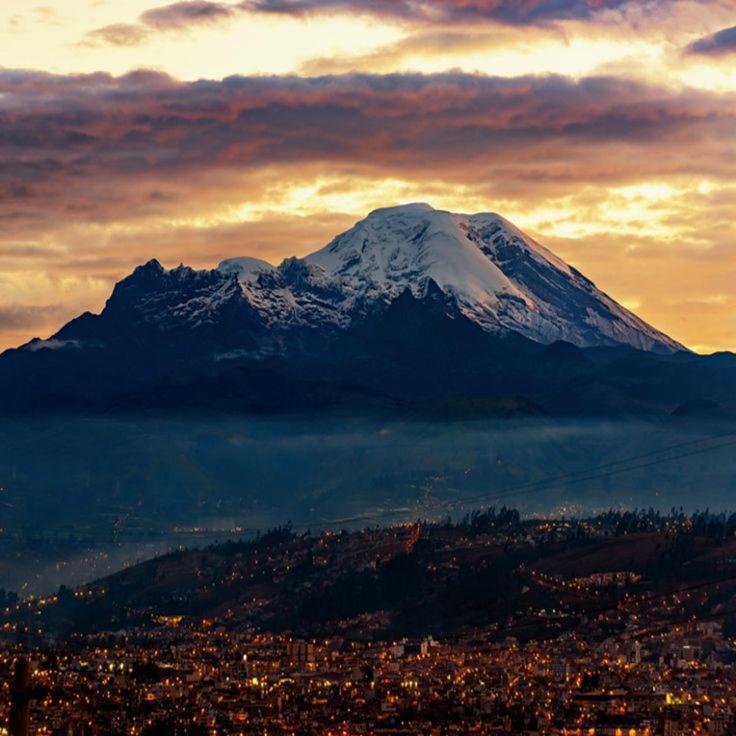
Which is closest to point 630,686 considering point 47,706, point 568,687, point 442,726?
point 568,687

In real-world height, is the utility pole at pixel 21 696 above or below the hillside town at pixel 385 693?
above

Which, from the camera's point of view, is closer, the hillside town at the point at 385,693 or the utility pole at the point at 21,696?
the utility pole at the point at 21,696

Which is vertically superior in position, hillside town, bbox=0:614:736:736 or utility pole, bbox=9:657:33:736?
utility pole, bbox=9:657:33:736

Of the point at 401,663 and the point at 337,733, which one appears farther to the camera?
the point at 401,663

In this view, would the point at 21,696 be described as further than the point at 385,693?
No

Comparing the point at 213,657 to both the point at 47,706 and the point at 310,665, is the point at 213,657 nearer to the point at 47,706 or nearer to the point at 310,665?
the point at 310,665

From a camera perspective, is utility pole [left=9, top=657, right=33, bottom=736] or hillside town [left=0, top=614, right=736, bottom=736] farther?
hillside town [left=0, top=614, right=736, bottom=736]

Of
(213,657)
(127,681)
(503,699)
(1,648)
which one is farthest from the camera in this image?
(213,657)

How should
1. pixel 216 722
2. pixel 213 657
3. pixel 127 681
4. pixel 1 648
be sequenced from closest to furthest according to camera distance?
pixel 216 722 < pixel 127 681 < pixel 1 648 < pixel 213 657

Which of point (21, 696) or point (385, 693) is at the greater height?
point (21, 696)

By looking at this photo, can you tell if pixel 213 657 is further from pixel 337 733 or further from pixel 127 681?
pixel 337 733
